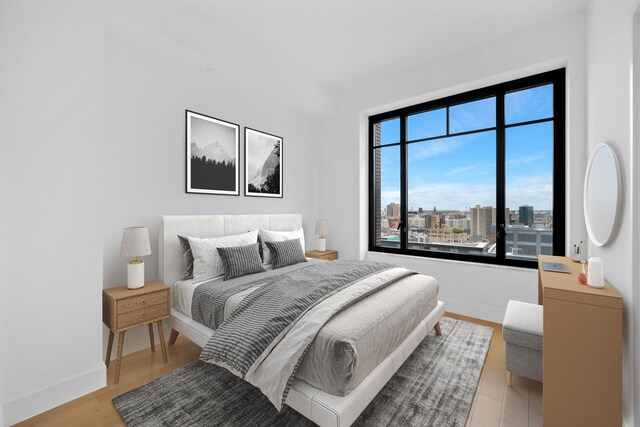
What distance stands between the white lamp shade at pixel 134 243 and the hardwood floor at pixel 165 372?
0.93 metres

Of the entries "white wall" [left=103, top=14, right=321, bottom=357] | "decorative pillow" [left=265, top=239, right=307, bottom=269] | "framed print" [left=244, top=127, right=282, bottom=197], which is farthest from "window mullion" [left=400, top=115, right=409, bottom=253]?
"white wall" [left=103, top=14, right=321, bottom=357]

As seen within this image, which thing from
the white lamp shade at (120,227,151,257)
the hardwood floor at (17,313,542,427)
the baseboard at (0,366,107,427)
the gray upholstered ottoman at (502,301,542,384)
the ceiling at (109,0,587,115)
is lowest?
the hardwood floor at (17,313,542,427)

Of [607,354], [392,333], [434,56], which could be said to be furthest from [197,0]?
[607,354]

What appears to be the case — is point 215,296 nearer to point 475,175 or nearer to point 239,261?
point 239,261

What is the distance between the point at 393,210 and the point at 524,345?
2.52 meters

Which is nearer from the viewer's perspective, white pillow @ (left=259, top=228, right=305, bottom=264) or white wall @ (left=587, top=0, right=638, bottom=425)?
white wall @ (left=587, top=0, right=638, bottom=425)

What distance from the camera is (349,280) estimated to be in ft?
7.58

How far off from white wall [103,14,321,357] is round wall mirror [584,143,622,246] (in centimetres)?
324

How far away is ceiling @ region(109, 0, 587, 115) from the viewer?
256cm

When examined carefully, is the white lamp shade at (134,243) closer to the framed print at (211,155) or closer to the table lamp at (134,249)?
the table lamp at (134,249)

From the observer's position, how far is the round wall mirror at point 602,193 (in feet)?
5.45

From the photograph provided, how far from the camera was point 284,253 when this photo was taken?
3176mm

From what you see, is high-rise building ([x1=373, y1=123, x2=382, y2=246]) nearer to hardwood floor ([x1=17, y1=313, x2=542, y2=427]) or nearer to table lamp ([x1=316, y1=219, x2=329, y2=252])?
table lamp ([x1=316, y1=219, x2=329, y2=252])

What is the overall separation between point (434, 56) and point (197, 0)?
269 cm
